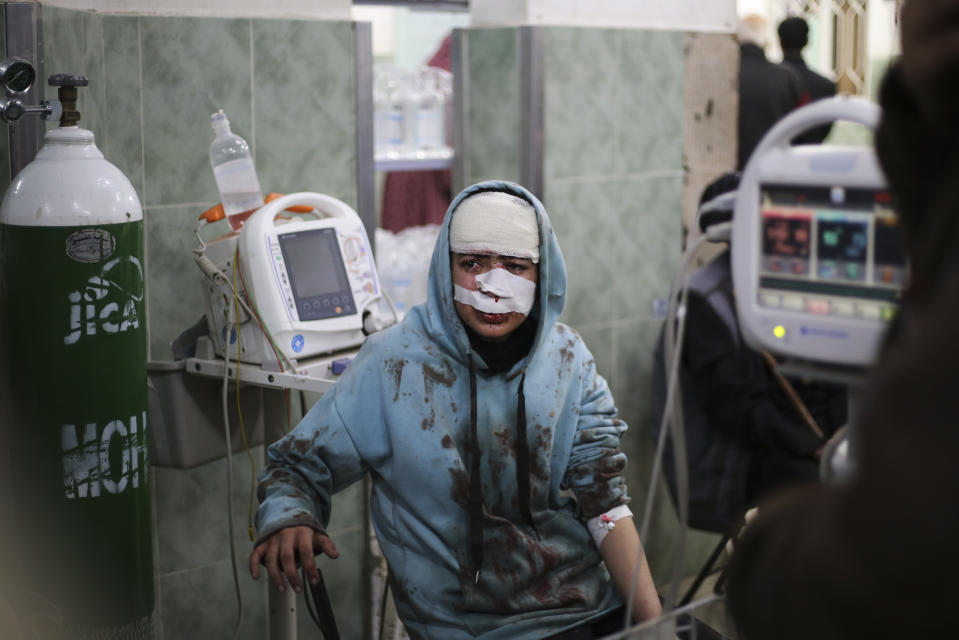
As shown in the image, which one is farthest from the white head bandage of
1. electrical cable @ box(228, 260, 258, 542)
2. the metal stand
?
the metal stand

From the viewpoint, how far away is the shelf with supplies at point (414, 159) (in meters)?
3.33

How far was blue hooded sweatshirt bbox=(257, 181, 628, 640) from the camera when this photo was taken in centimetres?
206

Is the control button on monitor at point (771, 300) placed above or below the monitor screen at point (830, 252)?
below

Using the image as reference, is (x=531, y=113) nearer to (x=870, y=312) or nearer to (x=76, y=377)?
(x=76, y=377)

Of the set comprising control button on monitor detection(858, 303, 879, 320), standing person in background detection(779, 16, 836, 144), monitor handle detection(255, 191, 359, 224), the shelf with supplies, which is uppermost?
standing person in background detection(779, 16, 836, 144)

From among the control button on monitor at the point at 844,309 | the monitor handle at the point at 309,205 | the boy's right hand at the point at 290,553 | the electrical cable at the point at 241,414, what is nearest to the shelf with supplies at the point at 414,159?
the monitor handle at the point at 309,205

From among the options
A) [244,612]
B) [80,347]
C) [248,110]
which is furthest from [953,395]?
[244,612]

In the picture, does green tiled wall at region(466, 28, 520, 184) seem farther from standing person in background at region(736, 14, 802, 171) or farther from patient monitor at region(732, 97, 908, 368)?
patient monitor at region(732, 97, 908, 368)

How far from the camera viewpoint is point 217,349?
2.59 metres

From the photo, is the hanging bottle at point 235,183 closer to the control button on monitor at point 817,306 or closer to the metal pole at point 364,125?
the metal pole at point 364,125

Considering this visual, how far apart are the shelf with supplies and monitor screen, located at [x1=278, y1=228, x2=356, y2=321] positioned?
656 mm

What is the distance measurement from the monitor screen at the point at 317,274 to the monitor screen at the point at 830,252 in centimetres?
151

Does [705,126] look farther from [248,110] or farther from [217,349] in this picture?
[217,349]

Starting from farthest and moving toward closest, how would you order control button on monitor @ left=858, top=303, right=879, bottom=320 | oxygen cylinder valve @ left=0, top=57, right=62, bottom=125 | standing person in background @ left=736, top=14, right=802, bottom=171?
standing person in background @ left=736, top=14, right=802, bottom=171
oxygen cylinder valve @ left=0, top=57, right=62, bottom=125
control button on monitor @ left=858, top=303, right=879, bottom=320
